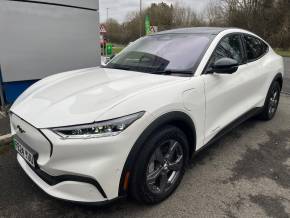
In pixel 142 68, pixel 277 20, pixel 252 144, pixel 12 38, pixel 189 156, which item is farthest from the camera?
pixel 277 20

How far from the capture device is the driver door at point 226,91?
297 cm

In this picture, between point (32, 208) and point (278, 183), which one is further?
point (278, 183)

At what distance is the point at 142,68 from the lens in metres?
3.14

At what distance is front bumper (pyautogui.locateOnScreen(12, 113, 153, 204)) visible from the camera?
6.58ft

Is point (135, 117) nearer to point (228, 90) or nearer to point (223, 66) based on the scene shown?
point (223, 66)

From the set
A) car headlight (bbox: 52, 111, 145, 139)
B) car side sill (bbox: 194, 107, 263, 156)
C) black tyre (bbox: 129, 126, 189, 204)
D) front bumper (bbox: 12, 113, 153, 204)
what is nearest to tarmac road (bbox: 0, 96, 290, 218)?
black tyre (bbox: 129, 126, 189, 204)

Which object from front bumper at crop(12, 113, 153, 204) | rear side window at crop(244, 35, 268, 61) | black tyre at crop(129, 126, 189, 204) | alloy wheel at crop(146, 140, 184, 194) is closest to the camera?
front bumper at crop(12, 113, 153, 204)

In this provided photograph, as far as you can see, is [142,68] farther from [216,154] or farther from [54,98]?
[216,154]

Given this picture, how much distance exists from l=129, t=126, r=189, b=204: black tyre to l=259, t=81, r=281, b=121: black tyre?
8.06 ft

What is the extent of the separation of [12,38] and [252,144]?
4.47 metres

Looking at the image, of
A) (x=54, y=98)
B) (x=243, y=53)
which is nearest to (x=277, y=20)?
(x=243, y=53)

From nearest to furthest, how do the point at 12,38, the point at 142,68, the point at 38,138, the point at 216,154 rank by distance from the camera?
the point at 38,138
the point at 142,68
the point at 216,154
the point at 12,38

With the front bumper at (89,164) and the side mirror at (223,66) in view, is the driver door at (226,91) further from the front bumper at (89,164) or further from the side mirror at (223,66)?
the front bumper at (89,164)

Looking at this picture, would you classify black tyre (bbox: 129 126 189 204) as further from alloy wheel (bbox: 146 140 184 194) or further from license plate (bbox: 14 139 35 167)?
license plate (bbox: 14 139 35 167)
